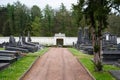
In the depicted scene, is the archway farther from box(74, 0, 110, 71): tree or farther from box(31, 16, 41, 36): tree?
box(74, 0, 110, 71): tree

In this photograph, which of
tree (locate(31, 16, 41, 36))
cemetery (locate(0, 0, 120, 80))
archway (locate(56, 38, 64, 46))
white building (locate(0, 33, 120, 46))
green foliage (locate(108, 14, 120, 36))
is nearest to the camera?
cemetery (locate(0, 0, 120, 80))

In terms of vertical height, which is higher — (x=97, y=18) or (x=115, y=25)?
(x=115, y=25)

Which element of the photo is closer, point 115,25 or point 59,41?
point 59,41

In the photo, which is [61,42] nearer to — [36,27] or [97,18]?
[36,27]

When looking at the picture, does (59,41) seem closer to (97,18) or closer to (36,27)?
(36,27)

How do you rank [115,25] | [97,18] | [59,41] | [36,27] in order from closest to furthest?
1. [97,18]
2. [59,41]
3. [115,25]
4. [36,27]

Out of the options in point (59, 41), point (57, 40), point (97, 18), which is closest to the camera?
point (97, 18)

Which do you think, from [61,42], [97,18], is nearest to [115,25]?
[61,42]

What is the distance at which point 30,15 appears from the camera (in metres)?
95.6

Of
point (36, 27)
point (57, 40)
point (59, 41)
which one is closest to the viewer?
point (57, 40)

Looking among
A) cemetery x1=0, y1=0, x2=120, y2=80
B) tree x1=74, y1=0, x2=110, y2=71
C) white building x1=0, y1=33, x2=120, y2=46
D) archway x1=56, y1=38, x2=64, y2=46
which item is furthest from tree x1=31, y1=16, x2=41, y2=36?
tree x1=74, y1=0, x2=110, y2=71

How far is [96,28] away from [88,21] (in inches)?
39.9

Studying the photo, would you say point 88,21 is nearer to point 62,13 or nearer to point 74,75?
point 74,75

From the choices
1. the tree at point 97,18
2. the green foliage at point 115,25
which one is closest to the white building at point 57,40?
the green foliage at point 115,25
